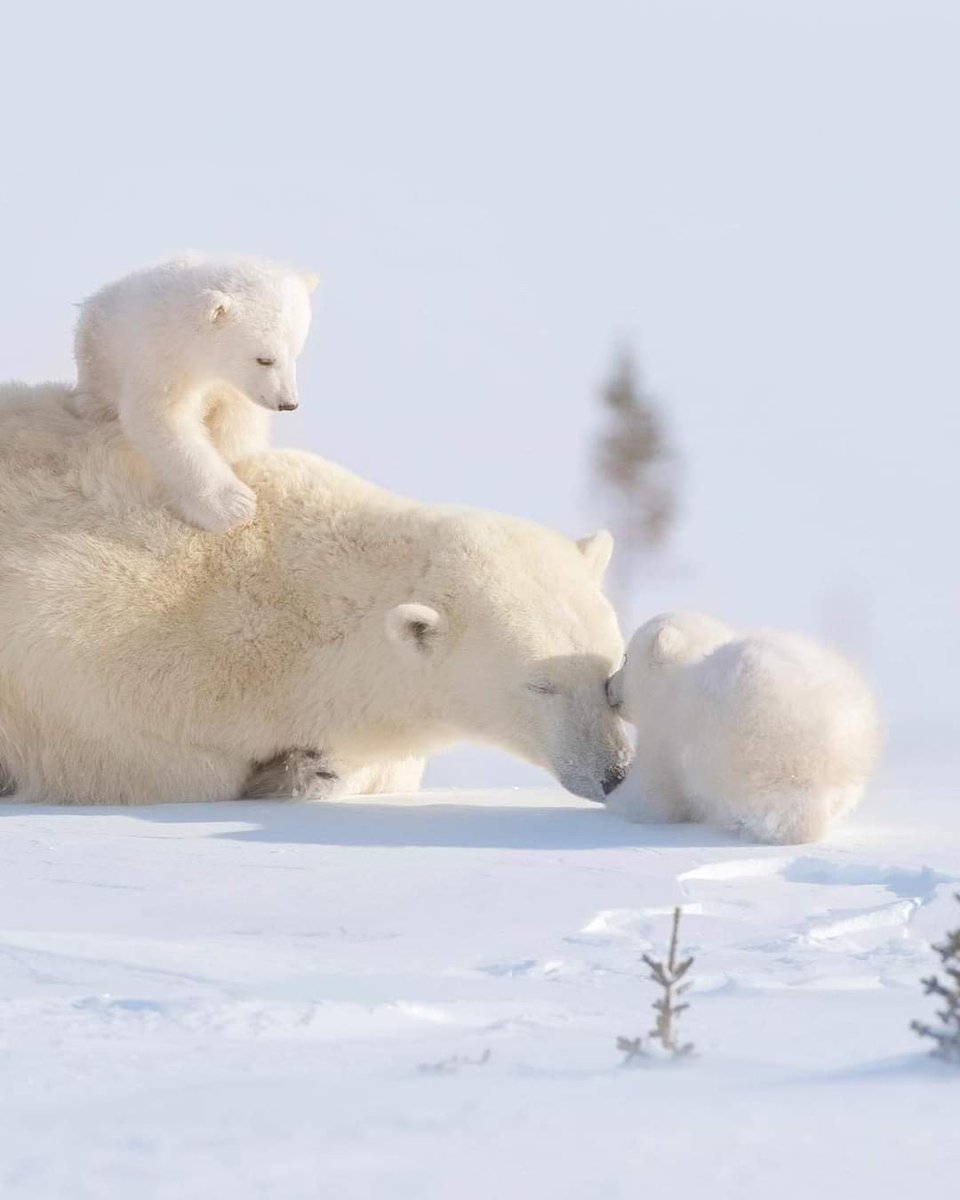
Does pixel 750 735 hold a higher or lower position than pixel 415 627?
lower

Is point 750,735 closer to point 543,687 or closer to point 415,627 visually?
point 543,687

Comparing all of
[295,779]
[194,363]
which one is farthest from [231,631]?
[194,363]

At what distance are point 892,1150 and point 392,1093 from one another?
2.46ft

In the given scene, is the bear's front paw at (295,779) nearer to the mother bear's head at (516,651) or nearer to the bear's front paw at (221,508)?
the mother bear's head at (516,651)

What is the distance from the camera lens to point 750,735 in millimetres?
6246

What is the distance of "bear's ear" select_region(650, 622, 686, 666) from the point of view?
671cm

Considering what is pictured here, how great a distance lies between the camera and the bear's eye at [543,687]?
7.05 meters

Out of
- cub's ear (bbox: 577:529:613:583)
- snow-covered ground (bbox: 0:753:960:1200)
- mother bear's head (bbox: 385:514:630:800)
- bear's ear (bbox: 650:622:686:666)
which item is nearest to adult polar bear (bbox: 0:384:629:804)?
mother bear's head (bbox: 385:514:630:800)

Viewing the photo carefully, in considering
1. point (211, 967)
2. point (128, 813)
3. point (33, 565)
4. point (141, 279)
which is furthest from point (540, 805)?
point (211, 967)

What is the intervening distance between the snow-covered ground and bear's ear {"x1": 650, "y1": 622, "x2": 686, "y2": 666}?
619 millimetres

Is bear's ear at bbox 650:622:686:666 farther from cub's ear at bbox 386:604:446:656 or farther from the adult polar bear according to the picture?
cub's ear at bbox 386:604:446:656

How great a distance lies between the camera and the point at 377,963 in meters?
4.18

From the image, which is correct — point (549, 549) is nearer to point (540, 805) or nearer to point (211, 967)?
point (540, 805)

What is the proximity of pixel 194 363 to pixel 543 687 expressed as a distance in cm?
196
